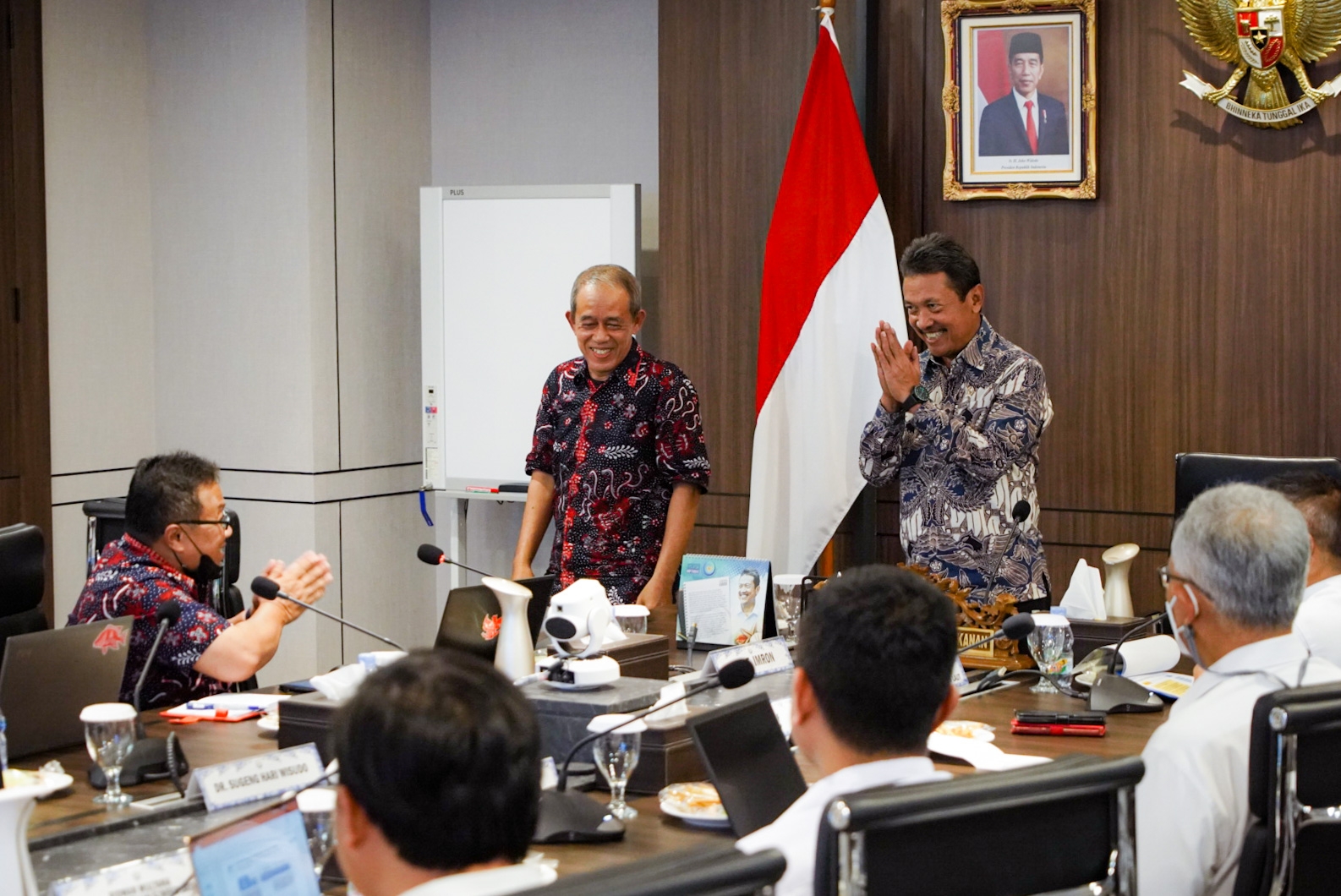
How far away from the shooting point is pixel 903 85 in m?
4.90

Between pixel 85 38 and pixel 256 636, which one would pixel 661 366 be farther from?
pixel 85 38

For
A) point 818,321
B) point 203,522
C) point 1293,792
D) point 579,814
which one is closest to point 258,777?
point 579,814

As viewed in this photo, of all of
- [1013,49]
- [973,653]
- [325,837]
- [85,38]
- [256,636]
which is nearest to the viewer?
[325,837]

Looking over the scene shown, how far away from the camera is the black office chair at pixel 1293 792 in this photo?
1702mm

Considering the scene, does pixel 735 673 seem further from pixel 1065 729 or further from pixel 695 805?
pixel 1065 729

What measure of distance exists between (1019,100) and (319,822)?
3.58m

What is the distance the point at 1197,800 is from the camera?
1812 millimetres

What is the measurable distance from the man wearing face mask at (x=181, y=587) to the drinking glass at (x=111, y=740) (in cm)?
60

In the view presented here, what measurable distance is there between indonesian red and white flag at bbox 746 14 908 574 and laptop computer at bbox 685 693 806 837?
2639 millimetres

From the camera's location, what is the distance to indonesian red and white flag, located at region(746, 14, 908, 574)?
4.75 m

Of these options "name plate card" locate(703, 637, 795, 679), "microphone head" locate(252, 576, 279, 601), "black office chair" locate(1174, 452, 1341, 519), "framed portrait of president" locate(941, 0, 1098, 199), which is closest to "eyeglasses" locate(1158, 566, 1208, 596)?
"name plate card" locate(703, 637, 795, 679)

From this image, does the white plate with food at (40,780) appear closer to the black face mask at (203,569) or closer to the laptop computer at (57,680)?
the laptop computer at (57,680)

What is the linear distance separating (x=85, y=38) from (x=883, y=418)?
3.55 m

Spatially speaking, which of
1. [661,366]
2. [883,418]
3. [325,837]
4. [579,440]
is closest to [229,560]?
[579,440]
